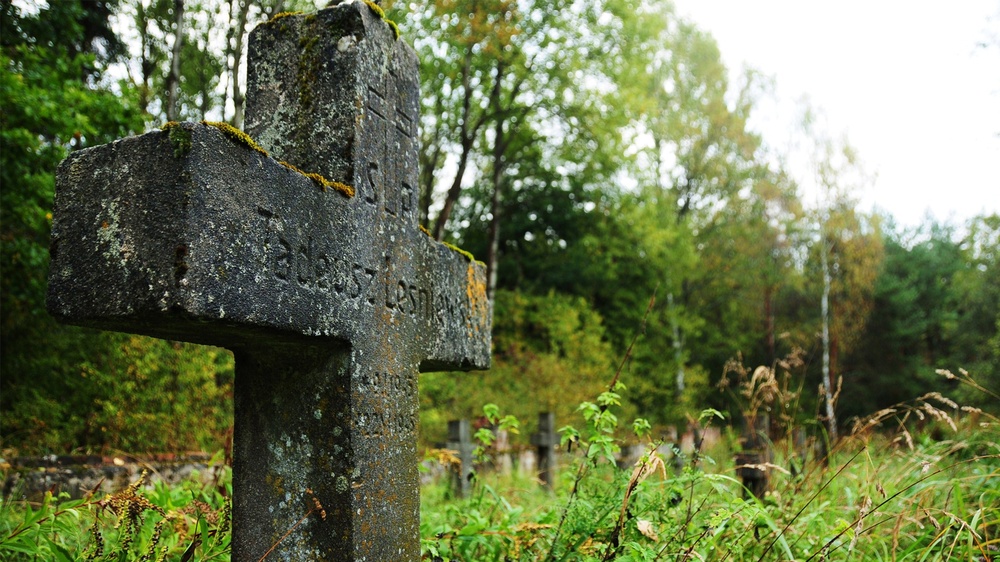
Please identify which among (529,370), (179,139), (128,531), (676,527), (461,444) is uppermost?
(179,139)

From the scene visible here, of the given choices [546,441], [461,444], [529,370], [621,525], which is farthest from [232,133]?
[529,370]

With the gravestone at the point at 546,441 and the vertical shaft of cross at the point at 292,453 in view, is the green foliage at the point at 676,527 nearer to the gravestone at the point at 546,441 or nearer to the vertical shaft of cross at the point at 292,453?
the vertical shaft of cross at the point at 292,453

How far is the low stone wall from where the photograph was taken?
5.43m

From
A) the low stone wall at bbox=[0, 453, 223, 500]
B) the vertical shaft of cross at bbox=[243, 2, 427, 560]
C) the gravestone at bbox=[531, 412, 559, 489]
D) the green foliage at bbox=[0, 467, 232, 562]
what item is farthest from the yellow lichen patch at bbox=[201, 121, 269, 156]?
the gravestone at bbox=[531, 412, 559, 489]

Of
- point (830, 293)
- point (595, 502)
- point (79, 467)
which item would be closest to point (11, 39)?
point (79, 467)

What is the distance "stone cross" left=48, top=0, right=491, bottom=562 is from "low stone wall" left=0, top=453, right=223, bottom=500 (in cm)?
281

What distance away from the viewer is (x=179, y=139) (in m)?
1.89

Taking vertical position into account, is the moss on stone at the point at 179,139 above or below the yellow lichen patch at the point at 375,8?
below

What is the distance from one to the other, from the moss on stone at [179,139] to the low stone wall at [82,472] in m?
3.61

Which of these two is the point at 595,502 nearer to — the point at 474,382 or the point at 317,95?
the point at 317,95

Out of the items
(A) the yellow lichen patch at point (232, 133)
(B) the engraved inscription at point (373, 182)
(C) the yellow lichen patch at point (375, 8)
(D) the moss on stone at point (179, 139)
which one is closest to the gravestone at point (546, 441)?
(B) the engraved inscription at point (373, 182)

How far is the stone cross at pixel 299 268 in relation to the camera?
6.19ft

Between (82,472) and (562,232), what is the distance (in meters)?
16.8

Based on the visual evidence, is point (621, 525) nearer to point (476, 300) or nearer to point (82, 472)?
point (476, 300)
